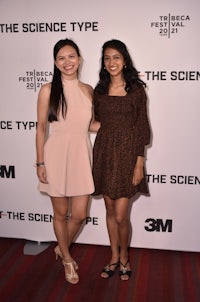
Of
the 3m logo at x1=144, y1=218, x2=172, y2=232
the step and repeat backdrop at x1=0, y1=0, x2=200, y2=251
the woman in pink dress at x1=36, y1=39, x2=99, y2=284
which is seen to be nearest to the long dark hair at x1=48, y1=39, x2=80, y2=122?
the woman in pink dress at x1=36, y1=39, x2=99, y2=284

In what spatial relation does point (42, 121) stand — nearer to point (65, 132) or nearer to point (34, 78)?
point (65, 132)

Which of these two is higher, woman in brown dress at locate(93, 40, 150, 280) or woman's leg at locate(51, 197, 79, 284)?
woman in brown dress at locate(93, 40, 150, 280)

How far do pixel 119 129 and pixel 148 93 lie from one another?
24.8 inches

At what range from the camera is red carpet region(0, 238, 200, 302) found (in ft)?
8.05

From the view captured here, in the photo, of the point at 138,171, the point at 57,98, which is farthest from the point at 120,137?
the point at 57,98

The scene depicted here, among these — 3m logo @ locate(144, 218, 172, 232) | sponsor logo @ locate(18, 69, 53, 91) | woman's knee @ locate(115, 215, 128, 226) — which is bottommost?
3m logo @ locate(144, 218, 172, 232)

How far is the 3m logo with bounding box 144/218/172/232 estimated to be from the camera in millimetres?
3090

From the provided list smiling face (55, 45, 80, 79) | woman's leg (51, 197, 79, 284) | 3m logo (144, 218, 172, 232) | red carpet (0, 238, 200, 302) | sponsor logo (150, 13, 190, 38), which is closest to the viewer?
smiling face (55, 45, 80, 79)

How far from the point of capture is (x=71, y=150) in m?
2.43

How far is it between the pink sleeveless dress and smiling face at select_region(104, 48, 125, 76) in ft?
0.86

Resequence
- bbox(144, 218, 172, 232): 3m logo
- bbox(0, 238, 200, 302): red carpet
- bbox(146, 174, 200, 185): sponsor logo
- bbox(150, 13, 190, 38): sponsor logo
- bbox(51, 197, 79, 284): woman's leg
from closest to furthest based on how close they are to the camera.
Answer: bbox(0, 238, 200, 302): red carpet, bbox(51, 197, 79, 284): woman's leg, bbox(150, 13, 190, 38): sponsor logo, bbox(146, 174, 200, 185): sponsor logo, bbox(144, 218, 172, 232): 3m logo

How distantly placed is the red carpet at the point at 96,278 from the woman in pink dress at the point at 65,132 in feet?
1.90

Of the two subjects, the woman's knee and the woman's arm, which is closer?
the woman's arm

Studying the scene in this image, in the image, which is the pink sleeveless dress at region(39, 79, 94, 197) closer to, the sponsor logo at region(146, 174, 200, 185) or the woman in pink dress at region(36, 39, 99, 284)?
the woman in pink dress at region(36, 39, 99, 284)
